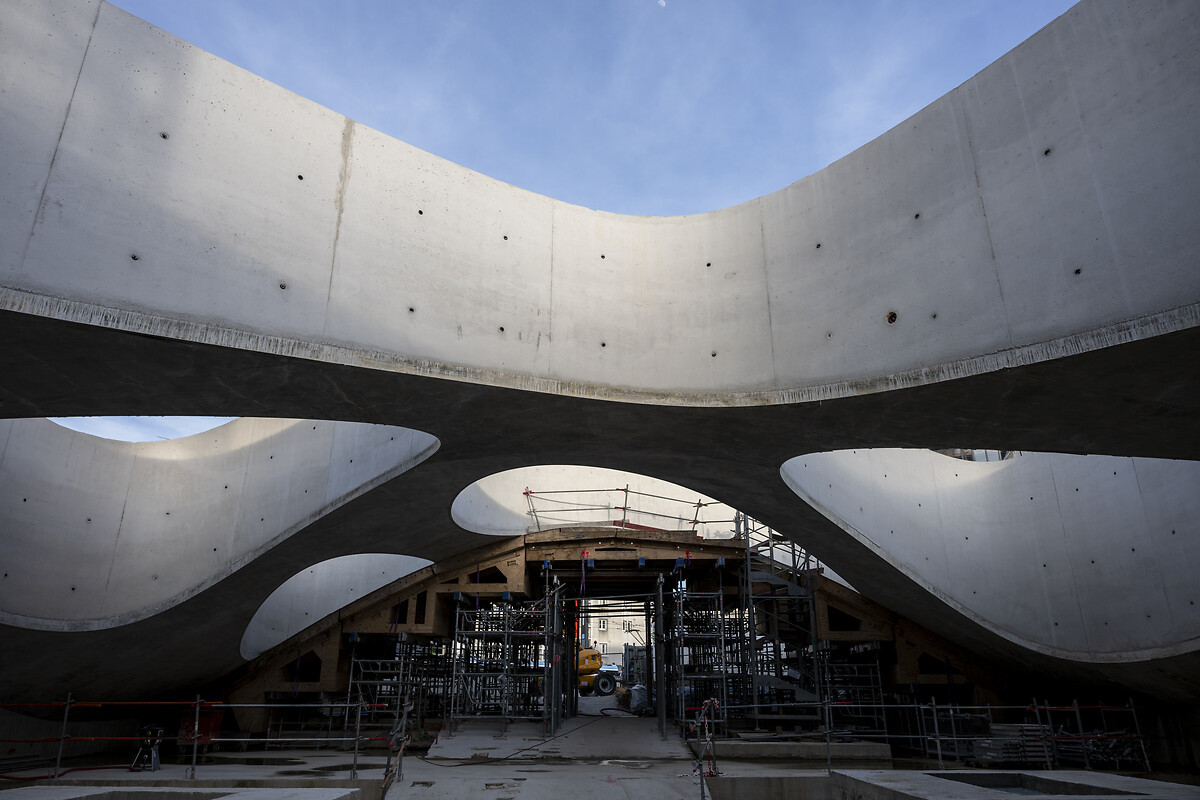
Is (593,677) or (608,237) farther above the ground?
(608,237)

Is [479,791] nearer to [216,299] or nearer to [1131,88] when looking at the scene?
[216,299]

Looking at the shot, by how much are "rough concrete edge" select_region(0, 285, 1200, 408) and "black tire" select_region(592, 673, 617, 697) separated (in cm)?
3130

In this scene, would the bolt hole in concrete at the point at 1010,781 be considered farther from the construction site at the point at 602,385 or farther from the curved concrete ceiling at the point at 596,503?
the curved concrete ceiling at the point at 596,503

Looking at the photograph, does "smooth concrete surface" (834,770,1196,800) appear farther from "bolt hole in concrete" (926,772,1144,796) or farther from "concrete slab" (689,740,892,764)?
"concrete slab" (689,740,892,764)

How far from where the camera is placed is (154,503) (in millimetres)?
16891

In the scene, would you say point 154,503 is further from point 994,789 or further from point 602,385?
point 994,789

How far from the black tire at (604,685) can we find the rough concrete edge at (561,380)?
3130 cm

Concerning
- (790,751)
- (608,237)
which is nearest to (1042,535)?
(790,751)

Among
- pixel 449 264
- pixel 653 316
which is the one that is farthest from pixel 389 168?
pixel 653 316

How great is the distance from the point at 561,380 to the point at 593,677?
32292mm

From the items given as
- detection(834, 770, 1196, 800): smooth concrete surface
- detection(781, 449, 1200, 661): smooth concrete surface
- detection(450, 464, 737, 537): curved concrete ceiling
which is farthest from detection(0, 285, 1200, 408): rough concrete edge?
detection(450, 464, 737, 537): curved concrete ceiling

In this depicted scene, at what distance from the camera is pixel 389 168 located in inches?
394

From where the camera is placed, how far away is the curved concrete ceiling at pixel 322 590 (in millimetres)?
21828

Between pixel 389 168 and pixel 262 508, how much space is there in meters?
9.69
